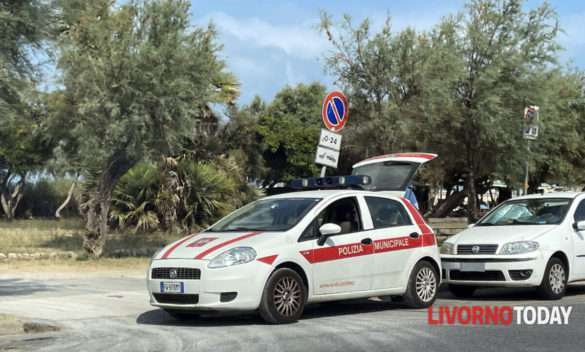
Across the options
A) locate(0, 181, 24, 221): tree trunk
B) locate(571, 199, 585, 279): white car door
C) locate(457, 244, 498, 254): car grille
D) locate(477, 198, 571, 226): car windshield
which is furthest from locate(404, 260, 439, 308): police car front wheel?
locate(0, 181, 24, 221): tree trunk

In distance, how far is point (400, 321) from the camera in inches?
428

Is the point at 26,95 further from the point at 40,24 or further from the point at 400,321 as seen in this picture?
the point at 400,321

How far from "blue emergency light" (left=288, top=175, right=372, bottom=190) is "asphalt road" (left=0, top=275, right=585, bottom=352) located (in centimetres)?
179

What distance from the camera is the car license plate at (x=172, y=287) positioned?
10344mm

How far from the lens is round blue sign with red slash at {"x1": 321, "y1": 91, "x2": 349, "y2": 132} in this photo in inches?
585

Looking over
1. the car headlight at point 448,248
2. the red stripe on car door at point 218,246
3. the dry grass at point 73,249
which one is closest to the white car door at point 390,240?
the car headlight at point 448,248

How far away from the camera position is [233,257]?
404 inches

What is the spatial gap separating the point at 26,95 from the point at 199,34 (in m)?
8.64

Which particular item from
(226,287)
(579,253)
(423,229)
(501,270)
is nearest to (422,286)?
(423,229)

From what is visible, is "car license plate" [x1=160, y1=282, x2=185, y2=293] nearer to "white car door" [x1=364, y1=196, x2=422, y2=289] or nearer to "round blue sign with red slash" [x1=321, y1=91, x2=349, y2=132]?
"white car door" [x1=364, y1=196, x2=422, y2=289]

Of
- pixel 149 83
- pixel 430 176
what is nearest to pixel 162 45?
pixel 149 83

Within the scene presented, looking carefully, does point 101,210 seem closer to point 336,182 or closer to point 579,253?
point 336,182

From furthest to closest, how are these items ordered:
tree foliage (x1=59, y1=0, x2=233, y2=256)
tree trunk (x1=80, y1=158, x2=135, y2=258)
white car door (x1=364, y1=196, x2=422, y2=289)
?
tree trunk (x1=80, y1=158, x2=135, y2=258) → tree foliage (x1=59, y1=0, x2=233, y2=256) → white car door (x1=364, y1=196, x2=422, y2=289)

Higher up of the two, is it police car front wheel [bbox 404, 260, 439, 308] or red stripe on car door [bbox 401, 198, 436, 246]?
Result: red stripe on car door [bbox 401, 198, 436, 246]
